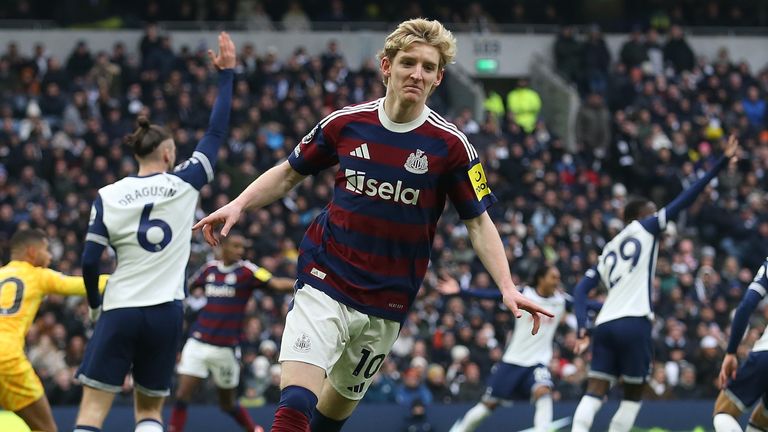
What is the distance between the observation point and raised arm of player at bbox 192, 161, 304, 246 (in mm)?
7047

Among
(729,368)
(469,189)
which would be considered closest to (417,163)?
(469,189)

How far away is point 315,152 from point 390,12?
22.4 meters

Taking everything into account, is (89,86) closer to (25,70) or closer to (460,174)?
(25,70)

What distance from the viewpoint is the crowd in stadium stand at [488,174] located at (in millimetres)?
18062

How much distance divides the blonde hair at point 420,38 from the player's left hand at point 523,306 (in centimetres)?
133

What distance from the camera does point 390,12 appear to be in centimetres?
2956

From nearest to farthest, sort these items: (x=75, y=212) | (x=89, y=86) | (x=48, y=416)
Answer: (x=48, y=416), (x=75, y=212), (x=89, y=86)

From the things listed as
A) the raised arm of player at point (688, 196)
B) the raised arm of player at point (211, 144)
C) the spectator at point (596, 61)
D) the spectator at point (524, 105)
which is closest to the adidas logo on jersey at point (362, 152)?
the raised arm of player at point (211, 144)

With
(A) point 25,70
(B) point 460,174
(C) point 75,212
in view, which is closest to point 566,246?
(C) point 75,212

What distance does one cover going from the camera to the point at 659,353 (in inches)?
762

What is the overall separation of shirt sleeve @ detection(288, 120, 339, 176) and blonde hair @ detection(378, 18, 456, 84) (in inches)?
23.2

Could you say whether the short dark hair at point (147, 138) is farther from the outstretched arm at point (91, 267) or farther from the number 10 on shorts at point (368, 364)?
the number 10 on shorts at point (368, 364)

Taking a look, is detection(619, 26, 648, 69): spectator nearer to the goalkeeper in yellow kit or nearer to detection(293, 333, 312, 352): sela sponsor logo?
the goalkeeper in yellow kit

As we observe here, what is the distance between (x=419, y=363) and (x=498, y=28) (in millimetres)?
13765
